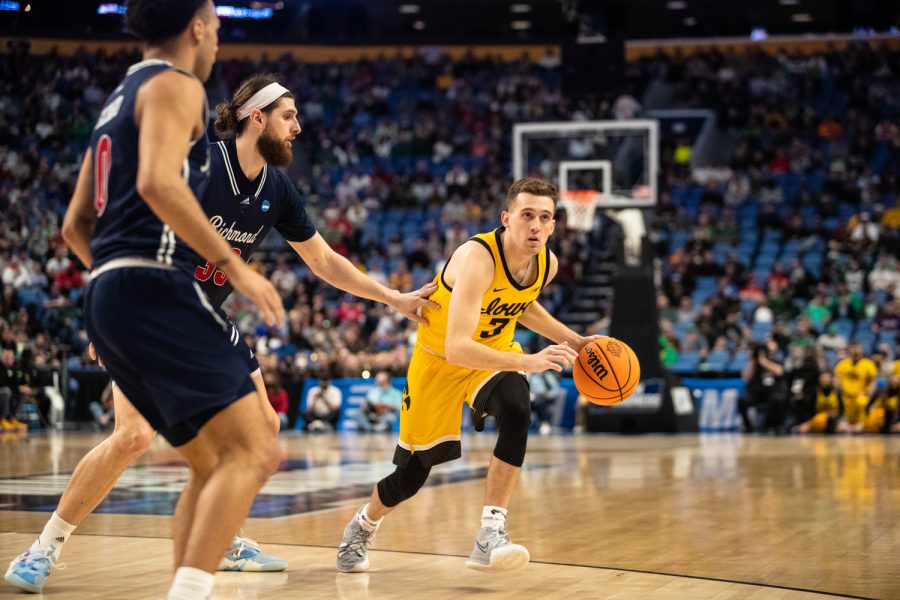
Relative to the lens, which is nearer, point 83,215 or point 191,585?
point 191,585

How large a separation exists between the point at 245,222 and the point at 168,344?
→ 6.11 feet

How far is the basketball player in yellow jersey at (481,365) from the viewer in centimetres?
530

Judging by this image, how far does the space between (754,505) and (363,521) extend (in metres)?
3.61

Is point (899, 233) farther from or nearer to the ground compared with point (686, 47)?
nearer to the ground

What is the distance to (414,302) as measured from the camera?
18.2 feet

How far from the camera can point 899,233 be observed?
2219 centimetres

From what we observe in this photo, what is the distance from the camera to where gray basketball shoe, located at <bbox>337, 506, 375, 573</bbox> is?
5.46m

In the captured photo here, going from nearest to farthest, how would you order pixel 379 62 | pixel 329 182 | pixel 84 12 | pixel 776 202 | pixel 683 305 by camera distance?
1. pixel 683 305
2. pixel 84 12
3. pixel 776 202
4. pixel 329 182
5. pixel 379 62

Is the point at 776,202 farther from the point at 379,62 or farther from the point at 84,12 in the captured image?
the point at 84,12

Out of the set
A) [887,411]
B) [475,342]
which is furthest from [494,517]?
[887,411]

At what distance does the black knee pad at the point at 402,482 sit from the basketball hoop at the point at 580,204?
12445mm

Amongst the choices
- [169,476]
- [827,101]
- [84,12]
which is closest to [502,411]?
[169,476]

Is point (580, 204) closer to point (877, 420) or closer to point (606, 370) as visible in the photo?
point (877, 420)

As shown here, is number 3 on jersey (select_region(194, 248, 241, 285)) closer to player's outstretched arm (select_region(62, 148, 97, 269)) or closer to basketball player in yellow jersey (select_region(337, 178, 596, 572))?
basketball player in yellow jersey (select_region(337, 178, 596, 572))
